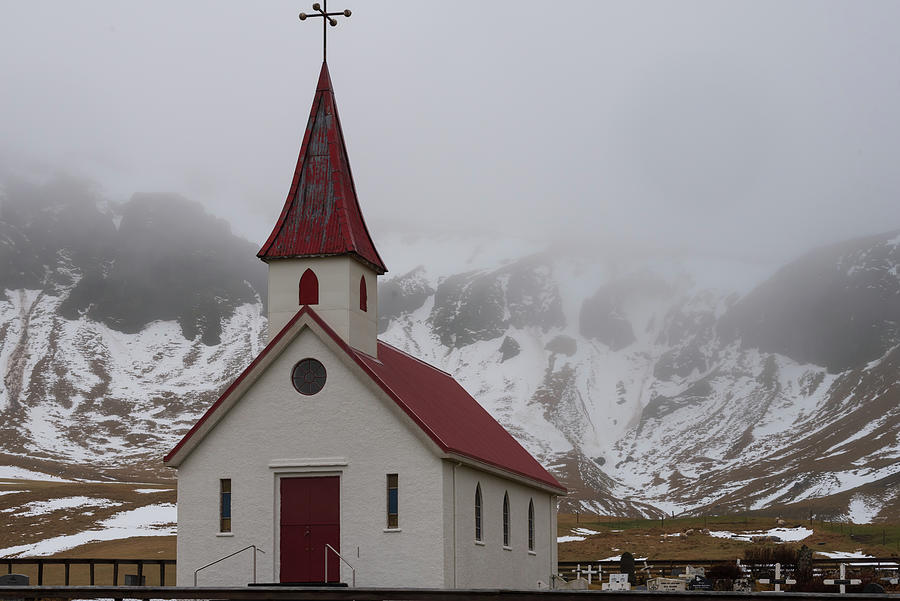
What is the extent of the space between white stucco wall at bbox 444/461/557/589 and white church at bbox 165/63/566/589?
0.09m

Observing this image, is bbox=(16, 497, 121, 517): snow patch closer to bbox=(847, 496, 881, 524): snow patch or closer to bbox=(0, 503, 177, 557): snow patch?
bbox=(0, 503, 177, 557): snow patch

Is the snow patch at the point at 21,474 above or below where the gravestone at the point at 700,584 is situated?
above

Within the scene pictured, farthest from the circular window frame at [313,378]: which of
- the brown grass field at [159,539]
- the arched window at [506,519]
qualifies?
the brown grass field at [159,539]

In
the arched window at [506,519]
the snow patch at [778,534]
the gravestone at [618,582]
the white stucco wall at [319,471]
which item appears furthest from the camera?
the snow patch at [778,534]

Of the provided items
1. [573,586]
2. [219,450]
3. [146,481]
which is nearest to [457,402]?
[573,586]

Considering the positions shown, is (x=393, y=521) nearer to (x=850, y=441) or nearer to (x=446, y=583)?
(x=446, y=583)

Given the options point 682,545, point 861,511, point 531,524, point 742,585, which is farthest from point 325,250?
point 861,511

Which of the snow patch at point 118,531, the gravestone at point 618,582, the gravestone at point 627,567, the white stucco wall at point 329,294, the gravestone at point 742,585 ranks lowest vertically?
the gravestone at point 742,585

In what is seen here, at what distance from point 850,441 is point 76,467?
119 metres

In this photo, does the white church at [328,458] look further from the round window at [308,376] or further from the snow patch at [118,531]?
the snow patch at [118,531]

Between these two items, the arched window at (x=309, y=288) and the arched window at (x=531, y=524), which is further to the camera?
the arched window at (x=531, y=524)

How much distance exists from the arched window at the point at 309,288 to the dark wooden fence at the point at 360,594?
517 inches

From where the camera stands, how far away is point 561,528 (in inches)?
3915

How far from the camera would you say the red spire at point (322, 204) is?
32.7 m
